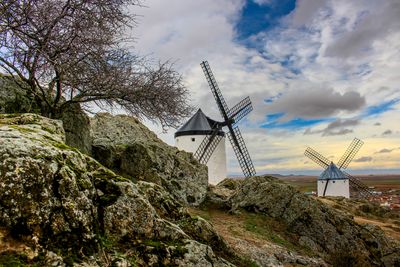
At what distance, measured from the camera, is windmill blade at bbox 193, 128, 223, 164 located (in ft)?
147

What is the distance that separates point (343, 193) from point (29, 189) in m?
70.9

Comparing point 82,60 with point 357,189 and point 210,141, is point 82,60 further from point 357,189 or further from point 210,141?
point 357,189

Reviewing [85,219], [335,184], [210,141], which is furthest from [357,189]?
[85,219]

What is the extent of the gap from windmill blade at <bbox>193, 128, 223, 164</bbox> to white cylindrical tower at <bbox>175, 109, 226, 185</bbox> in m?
0.39

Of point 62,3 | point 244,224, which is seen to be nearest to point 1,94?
point 62,3

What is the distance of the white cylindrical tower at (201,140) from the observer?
149 feet

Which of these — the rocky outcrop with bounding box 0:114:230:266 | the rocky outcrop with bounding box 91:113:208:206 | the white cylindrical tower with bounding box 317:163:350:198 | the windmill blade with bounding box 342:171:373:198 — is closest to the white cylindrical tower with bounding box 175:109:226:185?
the rocky outcrop with bounding box 91:113:208:206

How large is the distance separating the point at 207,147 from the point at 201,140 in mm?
1255

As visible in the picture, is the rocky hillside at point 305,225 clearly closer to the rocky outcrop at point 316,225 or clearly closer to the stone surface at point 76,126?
the rocky outcrop at point 316,225

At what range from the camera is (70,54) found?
12.9m

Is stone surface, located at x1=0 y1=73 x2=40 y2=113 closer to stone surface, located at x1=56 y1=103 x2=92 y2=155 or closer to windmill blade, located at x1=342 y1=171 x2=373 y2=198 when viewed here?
stone surface, located at x1=56 y1=103 x2=92 y2=155

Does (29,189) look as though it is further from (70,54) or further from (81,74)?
(81,74)

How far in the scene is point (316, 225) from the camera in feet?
70.0

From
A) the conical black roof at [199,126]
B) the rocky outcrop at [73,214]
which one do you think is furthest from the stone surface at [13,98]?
the conical black roof at [199,126]
